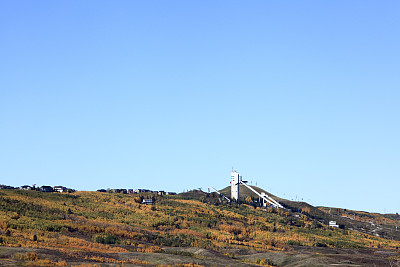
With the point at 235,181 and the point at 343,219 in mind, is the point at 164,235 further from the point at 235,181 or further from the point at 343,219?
the point at 343,219

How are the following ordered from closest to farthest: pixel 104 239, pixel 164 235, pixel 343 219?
pixel 104 239, pixel 164 235, pixel 343 219

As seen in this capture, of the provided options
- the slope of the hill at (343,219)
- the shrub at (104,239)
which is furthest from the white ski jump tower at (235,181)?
the shrub at (104,239)

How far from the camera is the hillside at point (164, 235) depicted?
5466 cm

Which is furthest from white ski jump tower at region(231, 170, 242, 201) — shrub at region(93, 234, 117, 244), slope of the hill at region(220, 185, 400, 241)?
shrub at region(93, 234, 117, 244)

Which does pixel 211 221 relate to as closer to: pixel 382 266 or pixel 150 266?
pixel 382 266

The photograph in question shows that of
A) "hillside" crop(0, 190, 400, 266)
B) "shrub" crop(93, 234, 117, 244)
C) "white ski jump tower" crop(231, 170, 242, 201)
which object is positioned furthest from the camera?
"white ski jump tower" crop(231, 170, 242, 201)

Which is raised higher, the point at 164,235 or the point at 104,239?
the point at 164,235

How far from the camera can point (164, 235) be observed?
296ft

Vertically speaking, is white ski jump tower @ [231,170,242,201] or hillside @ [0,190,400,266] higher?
white ski jump tower @ [231,170,242,201]

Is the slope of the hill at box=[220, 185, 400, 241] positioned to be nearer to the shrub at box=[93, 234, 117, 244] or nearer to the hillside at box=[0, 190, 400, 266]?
the hillside at box=[0, 190, 400, 266]

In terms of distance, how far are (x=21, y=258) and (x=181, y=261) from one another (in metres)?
15.4

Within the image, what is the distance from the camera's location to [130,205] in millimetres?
122562

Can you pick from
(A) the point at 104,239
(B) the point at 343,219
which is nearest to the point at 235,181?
(B) the point at 343,219

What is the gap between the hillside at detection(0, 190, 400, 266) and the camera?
54656 mm
